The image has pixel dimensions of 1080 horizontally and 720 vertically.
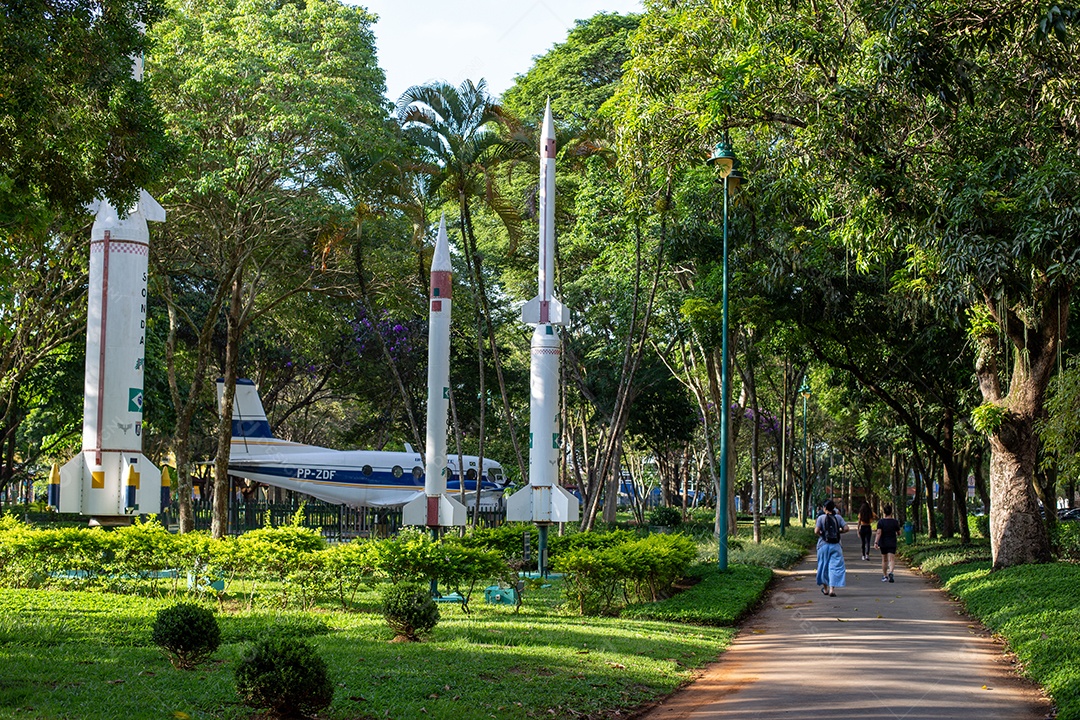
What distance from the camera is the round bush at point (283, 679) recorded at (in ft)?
26.7

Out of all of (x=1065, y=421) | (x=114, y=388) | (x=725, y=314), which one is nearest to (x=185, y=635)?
(x=114, y=388)

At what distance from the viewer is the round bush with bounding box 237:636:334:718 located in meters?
8.15

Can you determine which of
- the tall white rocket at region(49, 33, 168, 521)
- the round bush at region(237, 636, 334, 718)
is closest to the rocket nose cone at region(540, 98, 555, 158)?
the tall white rocket at region(49, 33, 168, 521)

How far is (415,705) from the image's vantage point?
29.4ft

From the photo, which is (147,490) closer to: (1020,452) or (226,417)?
(226,417)

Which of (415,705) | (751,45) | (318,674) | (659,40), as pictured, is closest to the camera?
(318,674)

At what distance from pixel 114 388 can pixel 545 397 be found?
858cm

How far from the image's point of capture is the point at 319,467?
38875 mm

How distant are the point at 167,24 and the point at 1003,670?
802 inches

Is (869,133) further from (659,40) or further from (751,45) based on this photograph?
(659,40)

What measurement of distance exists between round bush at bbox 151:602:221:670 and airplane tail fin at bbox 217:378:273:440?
1063 inches

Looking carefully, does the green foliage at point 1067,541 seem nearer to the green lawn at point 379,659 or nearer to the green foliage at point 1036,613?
the green foliage at point 1036,613

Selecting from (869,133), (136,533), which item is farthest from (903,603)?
(136,533)

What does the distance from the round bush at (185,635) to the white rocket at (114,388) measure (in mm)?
7740
